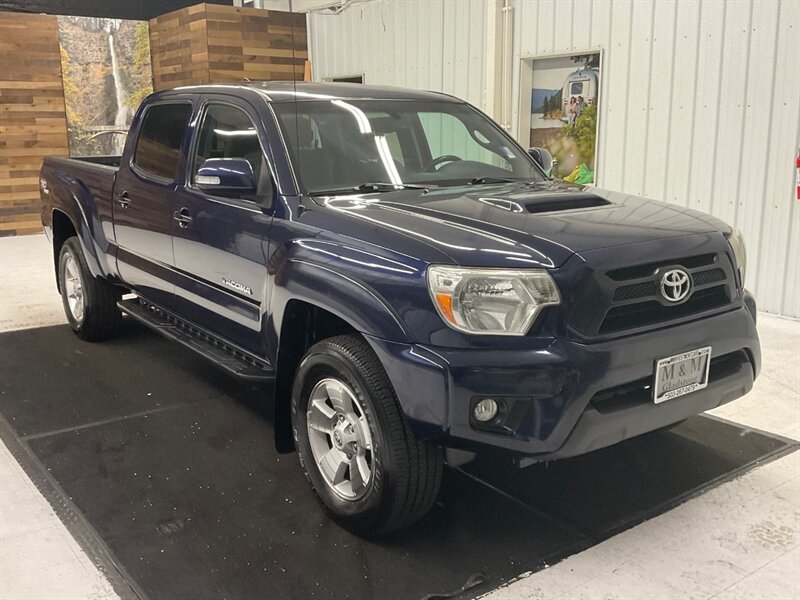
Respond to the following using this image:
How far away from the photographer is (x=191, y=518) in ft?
9.53

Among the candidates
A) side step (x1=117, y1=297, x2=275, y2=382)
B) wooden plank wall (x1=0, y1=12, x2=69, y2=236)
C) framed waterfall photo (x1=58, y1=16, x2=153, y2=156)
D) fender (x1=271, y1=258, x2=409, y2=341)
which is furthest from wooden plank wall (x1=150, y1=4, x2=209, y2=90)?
fender (x1=271, y1=258, x2=409, y2=341)

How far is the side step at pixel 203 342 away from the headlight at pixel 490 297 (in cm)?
110

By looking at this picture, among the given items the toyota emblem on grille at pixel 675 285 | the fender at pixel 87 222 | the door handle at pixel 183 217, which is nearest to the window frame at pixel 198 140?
the door handle at pixel 183 217

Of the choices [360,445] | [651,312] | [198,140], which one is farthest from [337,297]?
[198,140]

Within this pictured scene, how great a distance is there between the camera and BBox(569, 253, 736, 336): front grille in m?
2.41

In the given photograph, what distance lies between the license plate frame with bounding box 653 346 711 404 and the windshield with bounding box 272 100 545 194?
4.27 feet

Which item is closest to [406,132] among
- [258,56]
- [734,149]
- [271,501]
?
[271,501]

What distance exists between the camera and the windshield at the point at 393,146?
3246 mm

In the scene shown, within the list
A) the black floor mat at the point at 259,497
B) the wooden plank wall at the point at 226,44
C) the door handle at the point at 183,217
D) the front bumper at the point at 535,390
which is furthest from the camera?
the wooden plank wall at the point at 226,44

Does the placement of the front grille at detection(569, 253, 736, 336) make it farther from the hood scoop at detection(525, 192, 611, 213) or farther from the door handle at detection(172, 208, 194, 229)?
the door handle at detection(172, 208, 194, 229)

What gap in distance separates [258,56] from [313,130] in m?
8.15

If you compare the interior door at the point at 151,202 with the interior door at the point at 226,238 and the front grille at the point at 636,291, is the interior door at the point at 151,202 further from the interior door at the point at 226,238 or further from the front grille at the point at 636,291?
the front grille at the point at 636,291

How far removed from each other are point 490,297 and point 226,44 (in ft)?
30.3

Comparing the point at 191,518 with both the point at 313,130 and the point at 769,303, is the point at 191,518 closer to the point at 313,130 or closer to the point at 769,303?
the point at 313,130
